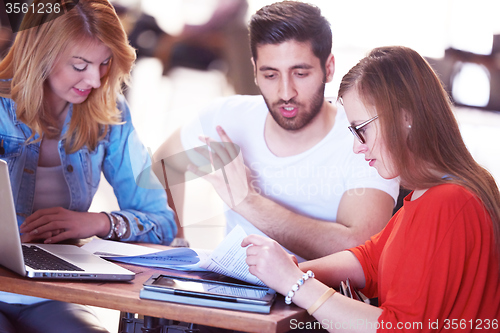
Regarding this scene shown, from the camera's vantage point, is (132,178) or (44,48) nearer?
(44,48)

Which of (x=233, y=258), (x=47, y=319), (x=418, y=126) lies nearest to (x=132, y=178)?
(x=47, y=319)

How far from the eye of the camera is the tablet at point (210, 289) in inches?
35.5

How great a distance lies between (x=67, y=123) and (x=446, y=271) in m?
1.40

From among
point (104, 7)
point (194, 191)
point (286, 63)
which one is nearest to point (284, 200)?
point (194, 191)

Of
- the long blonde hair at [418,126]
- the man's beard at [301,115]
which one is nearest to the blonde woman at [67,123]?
the man's beard at [301,115]

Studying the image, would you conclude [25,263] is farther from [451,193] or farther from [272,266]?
[451,193]

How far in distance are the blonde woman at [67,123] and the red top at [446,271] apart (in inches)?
39.5

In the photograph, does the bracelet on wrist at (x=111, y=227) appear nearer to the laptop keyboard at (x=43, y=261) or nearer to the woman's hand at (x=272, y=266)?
the laptop keyboard at (x=43, y=261)

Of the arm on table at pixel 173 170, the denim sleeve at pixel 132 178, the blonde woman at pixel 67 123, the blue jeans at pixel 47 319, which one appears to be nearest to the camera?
the blue jeans at pixel 47 319

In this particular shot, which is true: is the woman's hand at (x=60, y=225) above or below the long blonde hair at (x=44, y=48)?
below

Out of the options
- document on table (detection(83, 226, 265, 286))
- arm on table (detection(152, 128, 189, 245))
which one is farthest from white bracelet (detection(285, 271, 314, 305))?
arm on table (detection(152, 128, 189, 245))

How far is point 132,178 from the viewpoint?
72.1 inches

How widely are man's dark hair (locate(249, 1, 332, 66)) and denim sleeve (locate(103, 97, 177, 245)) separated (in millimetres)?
645

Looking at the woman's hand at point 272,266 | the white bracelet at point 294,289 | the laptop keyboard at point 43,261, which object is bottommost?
the laptop keyboard at point 43,261
